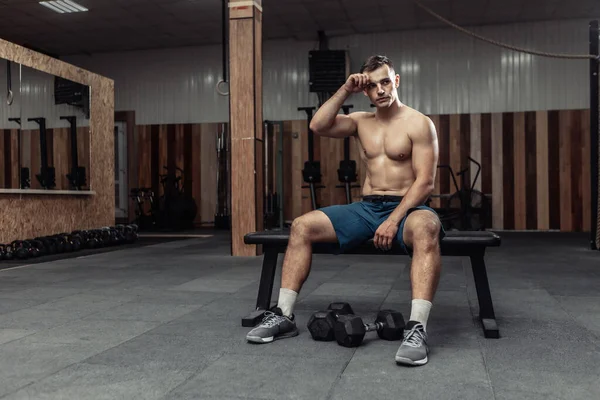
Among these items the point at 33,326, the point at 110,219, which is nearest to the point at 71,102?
the point at 110,219

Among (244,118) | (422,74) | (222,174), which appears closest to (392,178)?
(244,118)

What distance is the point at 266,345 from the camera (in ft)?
6.97

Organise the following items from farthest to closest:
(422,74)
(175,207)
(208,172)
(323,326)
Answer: (208,172) → (175,207) → (422,74) → (323,326)

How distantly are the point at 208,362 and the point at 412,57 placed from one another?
8330 mm

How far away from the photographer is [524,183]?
9.05 metres

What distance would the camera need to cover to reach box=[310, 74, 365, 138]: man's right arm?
2389 mm

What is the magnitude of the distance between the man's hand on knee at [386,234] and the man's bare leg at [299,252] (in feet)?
0.70

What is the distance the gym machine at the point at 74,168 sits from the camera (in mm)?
6953

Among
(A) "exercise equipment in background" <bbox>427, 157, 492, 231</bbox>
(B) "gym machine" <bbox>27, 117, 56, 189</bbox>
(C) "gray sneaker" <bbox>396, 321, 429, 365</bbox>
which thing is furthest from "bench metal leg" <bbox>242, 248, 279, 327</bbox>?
(A) "exercise equipment in background" <bbox>427, 157, 492, 231</bbox>

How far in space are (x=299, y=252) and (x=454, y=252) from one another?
63 centimetres

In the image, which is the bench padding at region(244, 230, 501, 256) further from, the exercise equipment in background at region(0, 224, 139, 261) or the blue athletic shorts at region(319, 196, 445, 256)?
the exercise equipment in background at region(0, 224, 139, 261)

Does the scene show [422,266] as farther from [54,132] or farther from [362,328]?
[54,132]

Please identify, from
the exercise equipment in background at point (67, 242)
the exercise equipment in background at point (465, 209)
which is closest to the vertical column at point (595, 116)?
the exercise equipment in background at point (465, 209)

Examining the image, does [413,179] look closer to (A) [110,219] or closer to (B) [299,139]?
(A) [110,219]
